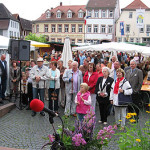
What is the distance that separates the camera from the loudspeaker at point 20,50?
27.7ft

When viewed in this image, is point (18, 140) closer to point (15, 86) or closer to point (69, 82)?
point (69, 82)

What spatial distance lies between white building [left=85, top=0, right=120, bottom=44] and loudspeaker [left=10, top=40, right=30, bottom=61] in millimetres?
44398

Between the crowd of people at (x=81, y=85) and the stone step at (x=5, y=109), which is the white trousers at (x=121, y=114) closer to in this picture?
the crowd of people at (x=81, y=85)

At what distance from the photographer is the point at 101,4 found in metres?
52.9

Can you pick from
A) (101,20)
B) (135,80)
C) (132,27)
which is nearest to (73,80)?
(135,80)

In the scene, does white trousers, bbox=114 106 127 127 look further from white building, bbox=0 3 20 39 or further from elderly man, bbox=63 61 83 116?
white building, bbox=0 3 20 39

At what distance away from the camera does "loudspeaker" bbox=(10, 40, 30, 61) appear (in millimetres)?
8453

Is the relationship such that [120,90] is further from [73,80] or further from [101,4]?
[101,4]

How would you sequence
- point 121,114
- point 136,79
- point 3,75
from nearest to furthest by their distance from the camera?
point 121,114 → point 136,79 → point 3,75

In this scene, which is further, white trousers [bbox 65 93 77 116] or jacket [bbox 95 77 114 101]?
white trousers [bbox 65 93 77 116]

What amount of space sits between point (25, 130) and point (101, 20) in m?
48.5

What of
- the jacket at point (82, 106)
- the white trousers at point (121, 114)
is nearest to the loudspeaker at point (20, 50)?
the jacket at point (82, 106)

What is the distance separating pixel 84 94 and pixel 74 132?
9.51 feet

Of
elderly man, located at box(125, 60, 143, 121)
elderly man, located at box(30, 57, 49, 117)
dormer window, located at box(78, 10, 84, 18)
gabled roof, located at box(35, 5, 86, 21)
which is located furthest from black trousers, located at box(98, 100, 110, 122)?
dormer window, located at box(78, 10, 84, 18)
